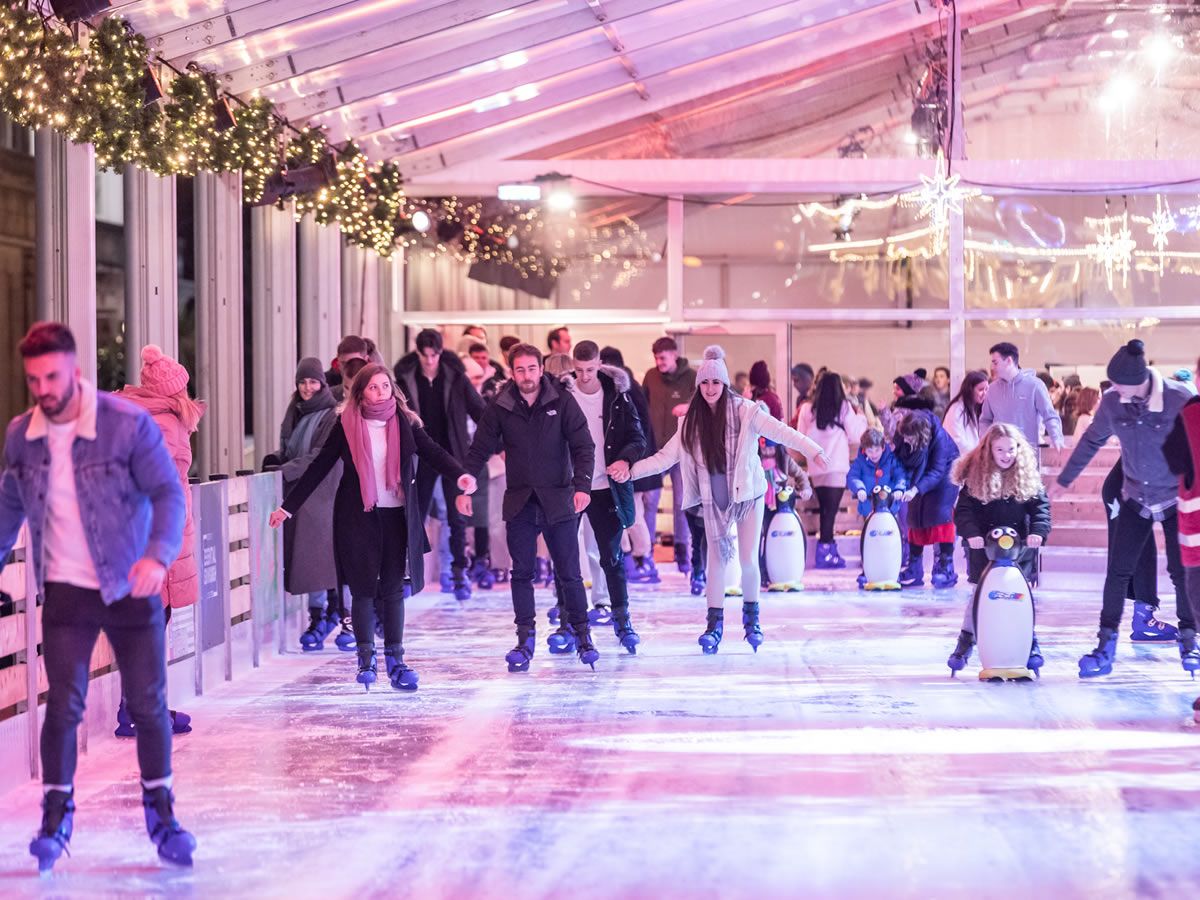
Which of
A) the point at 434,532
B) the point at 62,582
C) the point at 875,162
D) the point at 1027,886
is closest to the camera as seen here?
the point at 1027,886

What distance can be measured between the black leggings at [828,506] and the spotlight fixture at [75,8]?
778 centimetres

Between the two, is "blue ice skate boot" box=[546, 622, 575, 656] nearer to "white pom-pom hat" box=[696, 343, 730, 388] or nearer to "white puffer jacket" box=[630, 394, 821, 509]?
"white puffer jacket" box=[630, 394, 821, 509]

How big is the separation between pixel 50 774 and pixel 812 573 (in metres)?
10.2

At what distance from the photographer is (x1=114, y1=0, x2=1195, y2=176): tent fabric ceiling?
11.5 m

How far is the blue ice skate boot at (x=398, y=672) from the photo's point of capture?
328 inches

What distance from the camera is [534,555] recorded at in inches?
355

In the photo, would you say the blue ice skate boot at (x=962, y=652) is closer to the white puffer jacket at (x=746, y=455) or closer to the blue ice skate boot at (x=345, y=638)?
the white puffer jacket at (x=746, y=455)

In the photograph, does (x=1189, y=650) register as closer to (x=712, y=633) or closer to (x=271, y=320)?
(x=712, y=633)

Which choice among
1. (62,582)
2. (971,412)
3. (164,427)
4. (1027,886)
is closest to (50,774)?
(62,582)

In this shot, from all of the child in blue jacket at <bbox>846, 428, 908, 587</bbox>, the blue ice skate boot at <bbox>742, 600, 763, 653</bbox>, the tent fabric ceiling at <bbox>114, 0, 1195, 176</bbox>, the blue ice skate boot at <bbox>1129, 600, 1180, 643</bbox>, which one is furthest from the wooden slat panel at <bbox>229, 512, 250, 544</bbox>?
the child in blue jacket at <bbox>846, 428, 908, 587</bbox>

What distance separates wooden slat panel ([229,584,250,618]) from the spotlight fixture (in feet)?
9.42

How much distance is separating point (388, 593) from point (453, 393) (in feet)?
12.3

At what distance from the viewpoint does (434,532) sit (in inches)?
525

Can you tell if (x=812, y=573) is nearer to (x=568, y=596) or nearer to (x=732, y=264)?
(x=732, y=264)
